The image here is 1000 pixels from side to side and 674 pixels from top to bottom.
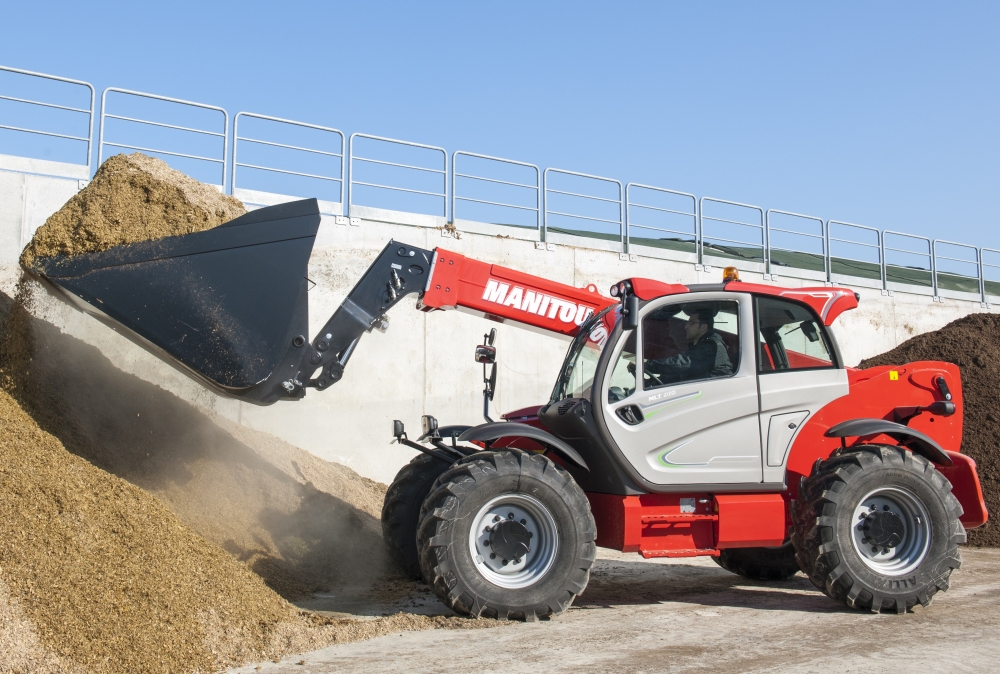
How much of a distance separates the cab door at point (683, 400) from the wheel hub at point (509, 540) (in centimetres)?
98

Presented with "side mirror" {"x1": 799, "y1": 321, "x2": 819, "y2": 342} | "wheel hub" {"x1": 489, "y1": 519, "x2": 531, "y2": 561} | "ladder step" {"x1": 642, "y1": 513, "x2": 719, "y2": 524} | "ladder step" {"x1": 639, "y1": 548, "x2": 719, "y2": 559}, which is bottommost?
"ladder step" {"x1": 639, "y1": 548, "x2": 719, "y2": 559}

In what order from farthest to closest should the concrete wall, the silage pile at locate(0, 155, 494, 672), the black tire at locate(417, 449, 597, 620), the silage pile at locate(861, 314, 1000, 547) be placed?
the silage pile at locate(861, 314, 1000, 547) < the concrete wall < the black tire at locate(417, 449, 597, 620) < the silage pile at locate(0, 155, 494, 672)

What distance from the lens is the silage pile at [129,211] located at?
6559 millimetres

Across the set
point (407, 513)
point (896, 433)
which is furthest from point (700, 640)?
point (407, 513)

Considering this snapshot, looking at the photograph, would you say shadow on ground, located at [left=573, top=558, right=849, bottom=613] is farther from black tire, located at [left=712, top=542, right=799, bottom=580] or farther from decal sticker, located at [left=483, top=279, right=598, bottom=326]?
decal sticker, located at [left=483, top=279, right=598, bottom=326]

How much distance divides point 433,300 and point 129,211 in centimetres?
258

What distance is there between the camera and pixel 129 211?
7.00m

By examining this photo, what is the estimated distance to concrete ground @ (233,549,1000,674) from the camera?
187 inches

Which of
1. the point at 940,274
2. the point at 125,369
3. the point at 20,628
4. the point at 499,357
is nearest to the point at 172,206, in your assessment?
the point at 125,369

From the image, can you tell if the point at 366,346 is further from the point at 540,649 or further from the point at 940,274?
the point at 940,274

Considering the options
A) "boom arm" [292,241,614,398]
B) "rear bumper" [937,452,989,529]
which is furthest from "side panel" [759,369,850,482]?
"boom arm" [292,241,614,398]

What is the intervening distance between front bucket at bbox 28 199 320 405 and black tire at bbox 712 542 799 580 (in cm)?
442

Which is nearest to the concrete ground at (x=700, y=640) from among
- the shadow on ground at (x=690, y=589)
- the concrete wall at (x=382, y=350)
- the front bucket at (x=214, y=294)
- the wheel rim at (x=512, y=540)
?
the shadow on ground at (x=690, y=589)

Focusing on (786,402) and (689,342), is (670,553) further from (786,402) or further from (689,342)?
(689,342)
